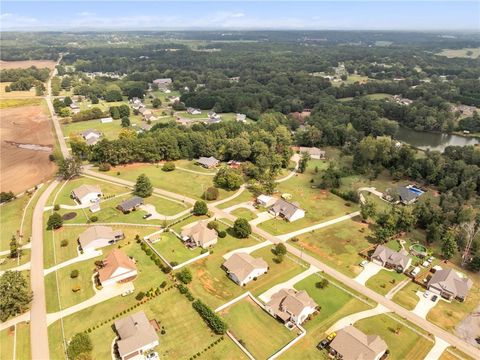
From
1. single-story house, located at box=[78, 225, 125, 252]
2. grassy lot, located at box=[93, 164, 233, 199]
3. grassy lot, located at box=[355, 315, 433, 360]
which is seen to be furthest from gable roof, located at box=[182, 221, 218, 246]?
grassy lot, located at box=[355, 315, 433, 360]

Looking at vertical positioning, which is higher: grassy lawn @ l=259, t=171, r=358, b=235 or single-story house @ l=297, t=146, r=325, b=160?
single-story house @ l=297, t=146, r=325, b=160

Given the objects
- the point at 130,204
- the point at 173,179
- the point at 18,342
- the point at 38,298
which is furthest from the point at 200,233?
the point at 173,179

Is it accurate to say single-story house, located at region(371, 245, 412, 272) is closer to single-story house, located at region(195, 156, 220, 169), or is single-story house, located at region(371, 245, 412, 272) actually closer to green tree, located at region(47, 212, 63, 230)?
single-story house, located at region(195, 156, 220, 169)

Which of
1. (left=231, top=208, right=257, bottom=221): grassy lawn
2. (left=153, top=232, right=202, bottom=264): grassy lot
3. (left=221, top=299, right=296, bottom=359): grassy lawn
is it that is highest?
(left=153, top=232, right=202, bottom=264): grassy lot

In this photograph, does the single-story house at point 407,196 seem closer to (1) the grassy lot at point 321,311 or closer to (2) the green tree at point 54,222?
(1) the grassy lot at point 321,311

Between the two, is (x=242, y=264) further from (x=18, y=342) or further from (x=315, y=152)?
(x=315, y=152)

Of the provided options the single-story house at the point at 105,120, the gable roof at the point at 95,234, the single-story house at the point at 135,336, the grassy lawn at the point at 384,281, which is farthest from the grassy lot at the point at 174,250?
the single-story house at the point at 105,120

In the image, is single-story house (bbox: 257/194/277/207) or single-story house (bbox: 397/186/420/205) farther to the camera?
single-story house (bbox: 397/186/420/205)

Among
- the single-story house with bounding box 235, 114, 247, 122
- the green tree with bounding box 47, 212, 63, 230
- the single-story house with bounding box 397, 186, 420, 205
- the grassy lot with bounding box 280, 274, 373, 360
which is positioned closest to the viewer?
the grassy lot with bounding box 280, 274, 373, 360
